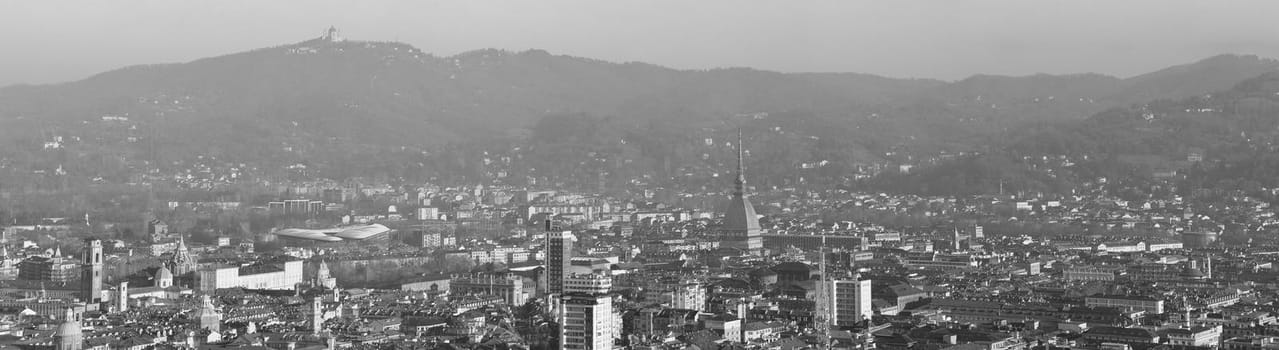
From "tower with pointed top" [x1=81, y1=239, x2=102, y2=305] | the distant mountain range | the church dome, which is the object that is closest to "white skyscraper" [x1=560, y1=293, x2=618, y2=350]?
"tower with pointed top" [x1=81, y1=239, x2=102, y2=305]

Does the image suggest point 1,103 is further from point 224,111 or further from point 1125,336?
point 1125,336

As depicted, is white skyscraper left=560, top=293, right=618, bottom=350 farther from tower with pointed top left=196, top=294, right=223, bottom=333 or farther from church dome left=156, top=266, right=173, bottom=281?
church dome left=156, top=266, right=173, bottom=281

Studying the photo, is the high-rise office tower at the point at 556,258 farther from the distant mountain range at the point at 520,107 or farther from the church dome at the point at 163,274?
the distant mountain range at the point at 520,107

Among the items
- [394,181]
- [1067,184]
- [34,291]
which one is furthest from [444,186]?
[34,291]

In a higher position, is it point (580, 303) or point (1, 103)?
point (1, 103)

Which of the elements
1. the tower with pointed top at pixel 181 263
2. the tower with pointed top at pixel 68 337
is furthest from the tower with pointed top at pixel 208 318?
the tower with pointed top at pixel 181 263

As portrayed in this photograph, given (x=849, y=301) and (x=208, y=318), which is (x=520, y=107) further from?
(x=208, y=318)
